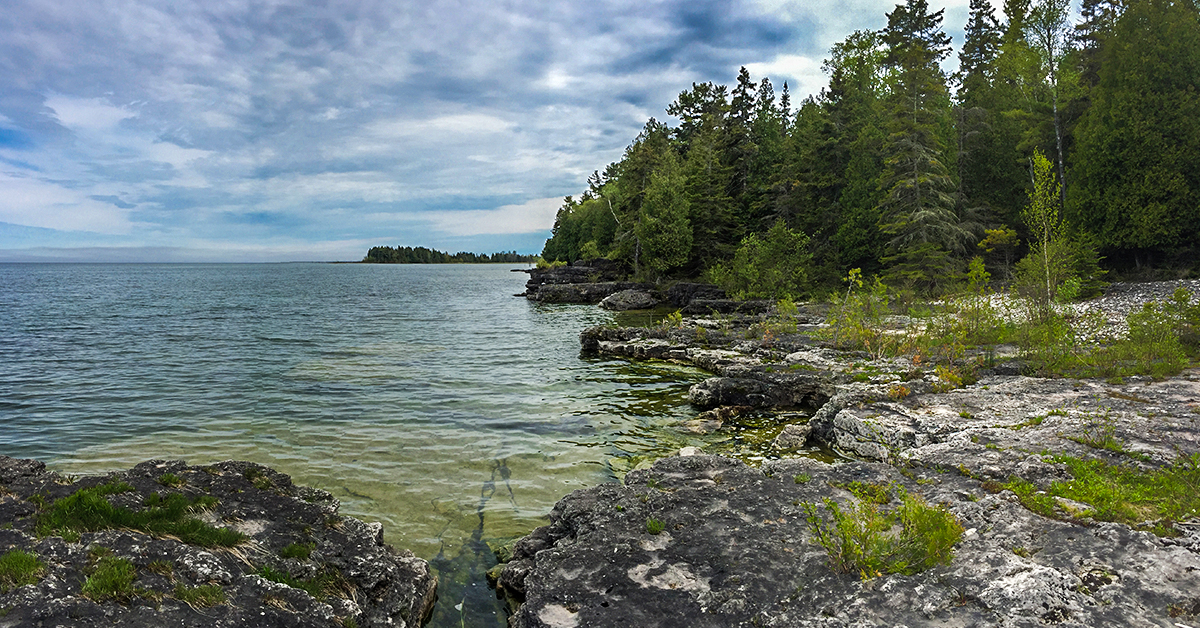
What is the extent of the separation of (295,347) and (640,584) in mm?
28557

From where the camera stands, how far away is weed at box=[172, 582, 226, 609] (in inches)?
200

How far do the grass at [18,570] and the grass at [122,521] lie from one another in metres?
0.69

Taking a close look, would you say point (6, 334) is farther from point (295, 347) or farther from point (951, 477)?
point (951, 477)

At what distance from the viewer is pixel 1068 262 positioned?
22.0 meters

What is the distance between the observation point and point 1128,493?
22.3 ft

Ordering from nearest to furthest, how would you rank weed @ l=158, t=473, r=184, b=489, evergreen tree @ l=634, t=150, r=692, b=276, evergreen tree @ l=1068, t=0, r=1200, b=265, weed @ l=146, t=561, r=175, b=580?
weed @ l=146, t=561, r=175, b=580, weed @ l=158, t=473, r=184, b=489, evergreen tree @ l=1068, t=0, r=1200, b=265, evergreen tree @ l=634, t=150, r=692, b=276

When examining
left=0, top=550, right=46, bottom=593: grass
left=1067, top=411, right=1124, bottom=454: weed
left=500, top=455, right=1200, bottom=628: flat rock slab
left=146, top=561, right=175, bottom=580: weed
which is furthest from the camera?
left=1067, top=411, right=1124, bottom=454: weed

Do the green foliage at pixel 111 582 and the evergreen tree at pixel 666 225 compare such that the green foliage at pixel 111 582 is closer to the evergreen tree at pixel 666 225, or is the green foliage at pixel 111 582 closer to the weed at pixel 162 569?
the weed at pixel 162 569

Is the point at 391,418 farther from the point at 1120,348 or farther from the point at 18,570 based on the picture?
the point at 1120,348

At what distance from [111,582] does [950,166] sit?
53.4 meters

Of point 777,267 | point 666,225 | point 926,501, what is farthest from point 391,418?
point 666,225

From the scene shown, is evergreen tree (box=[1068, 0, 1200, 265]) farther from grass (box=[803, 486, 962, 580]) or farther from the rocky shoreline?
grass (box=[803, 486, 962, 580])

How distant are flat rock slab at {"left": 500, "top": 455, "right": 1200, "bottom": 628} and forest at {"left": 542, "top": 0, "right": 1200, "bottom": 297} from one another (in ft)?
41.9

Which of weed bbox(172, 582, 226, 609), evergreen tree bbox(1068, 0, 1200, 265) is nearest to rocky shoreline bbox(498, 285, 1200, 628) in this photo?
weed bbox(172, 582, 226, 609)
